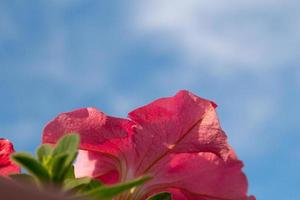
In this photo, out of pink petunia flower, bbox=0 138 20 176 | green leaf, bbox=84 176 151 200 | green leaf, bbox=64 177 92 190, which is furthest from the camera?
pink petunia flower, bbox=0 138 20 176

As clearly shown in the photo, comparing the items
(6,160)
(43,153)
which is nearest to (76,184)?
(43,153)

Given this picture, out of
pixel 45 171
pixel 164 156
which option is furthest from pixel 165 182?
pixel 45 171

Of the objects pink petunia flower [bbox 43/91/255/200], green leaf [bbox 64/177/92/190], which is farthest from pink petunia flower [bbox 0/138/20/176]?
green leaf [bbox 64/177/92/190]

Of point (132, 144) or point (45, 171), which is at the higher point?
point (132, 144)

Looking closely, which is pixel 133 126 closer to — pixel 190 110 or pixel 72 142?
pixel 190 110

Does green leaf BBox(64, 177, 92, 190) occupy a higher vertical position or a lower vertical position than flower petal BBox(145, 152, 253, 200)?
lower

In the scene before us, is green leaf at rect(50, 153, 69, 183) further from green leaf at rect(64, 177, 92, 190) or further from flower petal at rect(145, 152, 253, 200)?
flower petal at rect(145, 152, 253, 200)
